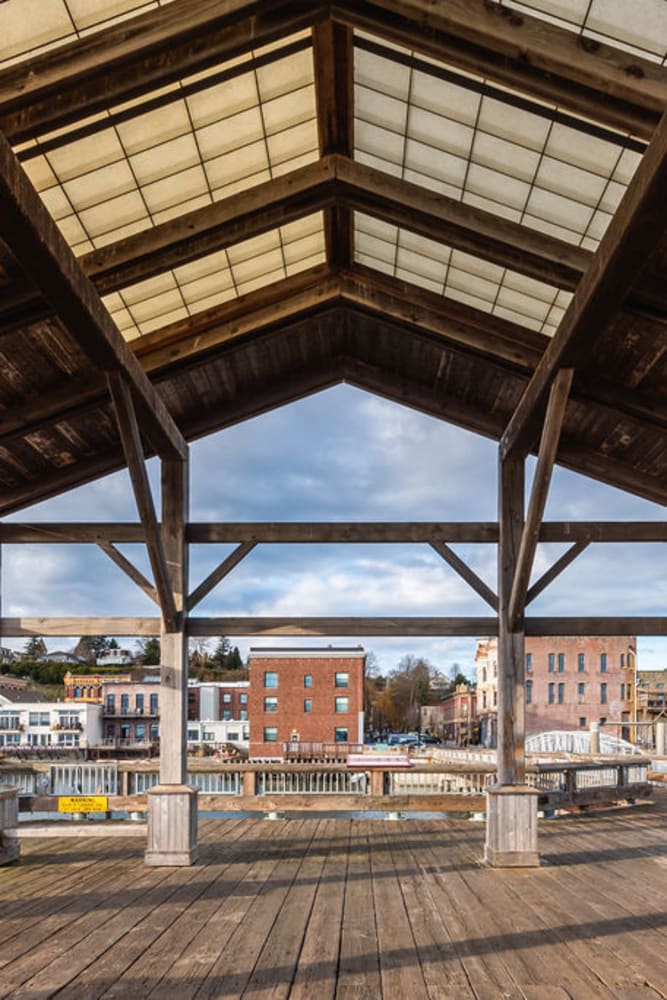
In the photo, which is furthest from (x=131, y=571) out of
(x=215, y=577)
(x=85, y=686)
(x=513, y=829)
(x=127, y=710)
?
(x=85, y=686)

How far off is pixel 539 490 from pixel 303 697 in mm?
33404

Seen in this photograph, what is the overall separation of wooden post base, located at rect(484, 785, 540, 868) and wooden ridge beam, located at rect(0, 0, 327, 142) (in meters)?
7.65

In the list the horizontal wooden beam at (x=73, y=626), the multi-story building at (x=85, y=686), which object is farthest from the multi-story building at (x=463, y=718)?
the horizontal wooden beam at (x=73, y=626)

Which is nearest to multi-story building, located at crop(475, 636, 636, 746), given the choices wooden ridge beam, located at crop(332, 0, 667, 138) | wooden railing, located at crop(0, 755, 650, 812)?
wooden railing, located at crop(0, 755, 650, 812)

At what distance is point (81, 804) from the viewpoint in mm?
10516

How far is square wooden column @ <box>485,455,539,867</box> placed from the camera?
889cm

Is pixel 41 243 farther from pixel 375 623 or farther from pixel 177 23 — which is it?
pixel 375 623

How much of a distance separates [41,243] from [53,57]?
1.31 metres

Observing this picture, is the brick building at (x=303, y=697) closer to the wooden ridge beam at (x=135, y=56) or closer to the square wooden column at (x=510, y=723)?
the square wooden column at (x=510, y=723)

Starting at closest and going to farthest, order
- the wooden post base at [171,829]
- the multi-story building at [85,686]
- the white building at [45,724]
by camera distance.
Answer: the wooden post base at [171,829], the white building at [45,724], the multi-story building at [85,686]

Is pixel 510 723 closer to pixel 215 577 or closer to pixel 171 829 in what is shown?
pixel 215 577

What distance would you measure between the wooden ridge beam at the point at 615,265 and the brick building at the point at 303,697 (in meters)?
33.0

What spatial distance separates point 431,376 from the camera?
36.4 feet

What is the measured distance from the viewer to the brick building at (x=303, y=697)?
39594 mm
